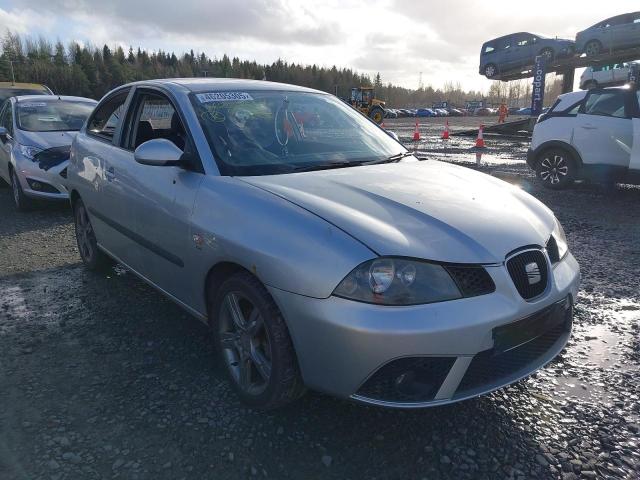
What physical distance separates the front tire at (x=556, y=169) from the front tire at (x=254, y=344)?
749cm

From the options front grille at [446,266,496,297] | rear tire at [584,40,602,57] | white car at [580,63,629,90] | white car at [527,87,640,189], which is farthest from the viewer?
white car at [580,63,629,90]

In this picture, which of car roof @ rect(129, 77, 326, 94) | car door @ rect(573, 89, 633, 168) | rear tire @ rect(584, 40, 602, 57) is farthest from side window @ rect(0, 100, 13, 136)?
rear tire @ rect(584, 40, 602, 57)

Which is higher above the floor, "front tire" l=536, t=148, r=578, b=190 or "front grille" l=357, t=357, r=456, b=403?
"front tire" l=536, t=148, r=578, b=190

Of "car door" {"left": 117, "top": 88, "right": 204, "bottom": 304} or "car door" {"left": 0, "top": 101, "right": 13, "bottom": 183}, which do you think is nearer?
"car door" {"left": 117, "top": 88, "right": 204, "bottom": 304}

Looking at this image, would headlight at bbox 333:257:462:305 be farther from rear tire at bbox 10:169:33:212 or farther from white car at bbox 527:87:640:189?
white car at bbox 527:87:640:189

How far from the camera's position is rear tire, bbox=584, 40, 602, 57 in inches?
869

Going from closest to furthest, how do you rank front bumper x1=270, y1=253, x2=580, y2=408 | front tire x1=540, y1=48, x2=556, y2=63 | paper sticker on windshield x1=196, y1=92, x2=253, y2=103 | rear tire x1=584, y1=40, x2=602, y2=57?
front bumper x1=270, y1=253, x2=580, y2=408 < paper sticker on windshield x1=196, y1=92, x2=253, y2=103 < rear tire x1=584, y1=40, x2=602, y2=57 < front tire x1=540, y1=48, x2=556, y2=63

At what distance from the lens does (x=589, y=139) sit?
8.05 metres

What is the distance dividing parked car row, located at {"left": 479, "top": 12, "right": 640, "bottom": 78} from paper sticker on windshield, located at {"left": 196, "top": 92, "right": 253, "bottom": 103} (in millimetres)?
23295

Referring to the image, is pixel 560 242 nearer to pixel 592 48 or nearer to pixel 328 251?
pixel 328 251

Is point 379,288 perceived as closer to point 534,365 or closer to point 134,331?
point 534,365

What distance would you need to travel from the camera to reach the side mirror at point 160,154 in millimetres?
2840

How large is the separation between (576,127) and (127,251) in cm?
745

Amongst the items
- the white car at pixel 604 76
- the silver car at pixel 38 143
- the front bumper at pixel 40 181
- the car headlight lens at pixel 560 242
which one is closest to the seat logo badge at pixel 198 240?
the car headlight lens at pixel 560 242
